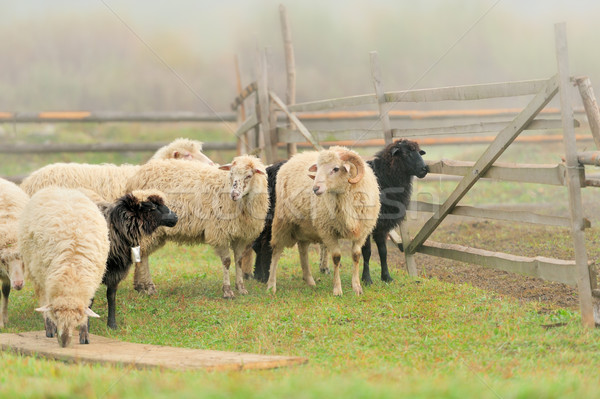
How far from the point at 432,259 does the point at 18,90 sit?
22319 millimetres

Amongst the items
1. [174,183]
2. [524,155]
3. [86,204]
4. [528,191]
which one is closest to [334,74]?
[524,155]

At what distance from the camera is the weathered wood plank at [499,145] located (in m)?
6.40

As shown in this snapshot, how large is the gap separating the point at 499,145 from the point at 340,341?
2816mm

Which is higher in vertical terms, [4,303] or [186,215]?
[186,215]

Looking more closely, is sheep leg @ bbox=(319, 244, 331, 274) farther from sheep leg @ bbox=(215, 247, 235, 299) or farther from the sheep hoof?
the sheep hoof

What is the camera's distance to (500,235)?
36.1 feet

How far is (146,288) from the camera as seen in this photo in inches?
350

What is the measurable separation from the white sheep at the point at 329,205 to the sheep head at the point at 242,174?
1.95 ft

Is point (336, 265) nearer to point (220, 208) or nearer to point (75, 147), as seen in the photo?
point (220, 208)

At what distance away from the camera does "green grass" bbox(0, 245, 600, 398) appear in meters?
4.01

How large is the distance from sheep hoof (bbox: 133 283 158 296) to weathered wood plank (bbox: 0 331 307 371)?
2159 mm

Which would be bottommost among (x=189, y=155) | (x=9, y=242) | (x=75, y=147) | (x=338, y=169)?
(x=9, y=242)

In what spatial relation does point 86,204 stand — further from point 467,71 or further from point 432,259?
point 467,71

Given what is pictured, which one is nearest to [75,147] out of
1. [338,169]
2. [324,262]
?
[324,262]
